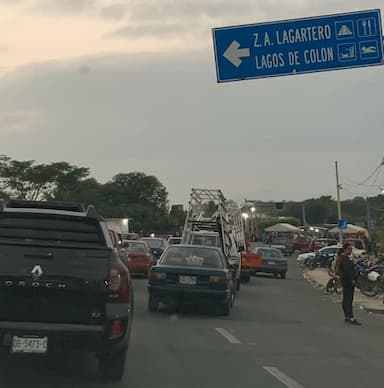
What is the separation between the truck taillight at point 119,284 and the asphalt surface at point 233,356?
45.1 inches

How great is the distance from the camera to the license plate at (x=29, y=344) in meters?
7.20

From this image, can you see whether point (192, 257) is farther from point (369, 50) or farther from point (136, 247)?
point (136, 247)

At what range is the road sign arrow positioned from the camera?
14867 mm

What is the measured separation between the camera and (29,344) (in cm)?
721

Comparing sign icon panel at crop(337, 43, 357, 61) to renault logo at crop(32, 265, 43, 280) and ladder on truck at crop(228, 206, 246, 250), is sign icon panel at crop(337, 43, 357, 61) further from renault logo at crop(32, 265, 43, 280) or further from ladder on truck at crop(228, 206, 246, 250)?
ladder on truck at crop(228, 206, 246, 250)

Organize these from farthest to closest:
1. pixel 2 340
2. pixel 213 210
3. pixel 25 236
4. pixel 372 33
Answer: pixel 213 210 < pixel 372 33 < pixel 25 236 < pixel 2 340

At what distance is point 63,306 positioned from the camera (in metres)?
7.35

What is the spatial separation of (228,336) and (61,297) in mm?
5668

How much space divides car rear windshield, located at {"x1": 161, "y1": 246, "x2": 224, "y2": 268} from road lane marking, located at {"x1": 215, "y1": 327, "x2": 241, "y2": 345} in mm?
2362

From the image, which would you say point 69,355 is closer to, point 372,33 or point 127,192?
point 372,33

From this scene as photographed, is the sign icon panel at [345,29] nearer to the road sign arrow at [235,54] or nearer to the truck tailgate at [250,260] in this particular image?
the road sign arrow at [235,54]

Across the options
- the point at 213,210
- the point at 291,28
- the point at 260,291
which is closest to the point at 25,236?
the point at 291,28

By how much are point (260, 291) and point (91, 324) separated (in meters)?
18.3

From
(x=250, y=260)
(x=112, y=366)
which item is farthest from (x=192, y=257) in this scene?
(x=250, y=260)
